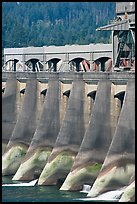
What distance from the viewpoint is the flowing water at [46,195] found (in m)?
61.0

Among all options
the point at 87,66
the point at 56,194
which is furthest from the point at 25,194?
the point at 87,66

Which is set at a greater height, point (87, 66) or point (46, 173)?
point (87, 66)

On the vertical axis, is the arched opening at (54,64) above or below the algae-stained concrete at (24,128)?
above

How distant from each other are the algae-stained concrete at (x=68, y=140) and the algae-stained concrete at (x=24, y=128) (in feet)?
20.8

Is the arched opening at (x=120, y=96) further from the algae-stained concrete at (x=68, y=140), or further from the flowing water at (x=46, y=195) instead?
the flowing water at (x=46, y=195)

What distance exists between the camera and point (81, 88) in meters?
72.1

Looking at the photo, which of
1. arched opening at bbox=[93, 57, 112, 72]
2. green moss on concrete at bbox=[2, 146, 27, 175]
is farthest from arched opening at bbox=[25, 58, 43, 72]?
green moss on concrete at bbox=[2, 146, 27, 175]

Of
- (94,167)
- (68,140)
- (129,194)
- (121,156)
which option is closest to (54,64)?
(68,140)

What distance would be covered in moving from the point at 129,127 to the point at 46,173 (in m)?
7.70

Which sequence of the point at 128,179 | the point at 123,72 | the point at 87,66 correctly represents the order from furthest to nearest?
the point at 87,66 < the point at 123,72 < the point at 128,179

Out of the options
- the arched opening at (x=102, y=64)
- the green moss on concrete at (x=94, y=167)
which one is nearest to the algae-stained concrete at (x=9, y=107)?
the arched opening at (x=102, y=64)

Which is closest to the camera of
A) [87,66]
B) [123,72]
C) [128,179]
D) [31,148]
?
[128,179]

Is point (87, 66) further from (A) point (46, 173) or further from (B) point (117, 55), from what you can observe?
(A) point (46, 173)

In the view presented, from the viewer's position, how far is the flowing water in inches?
2402
